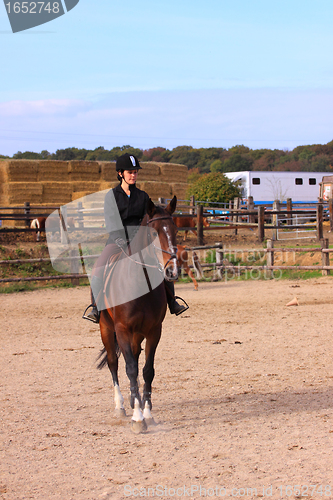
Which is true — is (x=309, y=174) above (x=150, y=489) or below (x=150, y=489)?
above

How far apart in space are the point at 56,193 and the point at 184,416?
2319 centimetres

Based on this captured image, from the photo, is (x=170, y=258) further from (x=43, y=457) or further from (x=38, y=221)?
(x=38, y=221)

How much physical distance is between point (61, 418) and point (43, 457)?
0.82m

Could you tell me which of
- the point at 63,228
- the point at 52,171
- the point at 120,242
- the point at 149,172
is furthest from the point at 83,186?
the point at 120,242

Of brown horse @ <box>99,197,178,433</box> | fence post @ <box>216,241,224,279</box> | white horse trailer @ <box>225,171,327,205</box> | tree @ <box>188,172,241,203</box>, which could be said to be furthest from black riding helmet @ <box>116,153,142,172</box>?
white horse trailer @ <box>225,171,327,205</box>

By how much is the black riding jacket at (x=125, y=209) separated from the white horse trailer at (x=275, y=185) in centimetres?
2964

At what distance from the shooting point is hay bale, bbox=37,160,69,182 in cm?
2636

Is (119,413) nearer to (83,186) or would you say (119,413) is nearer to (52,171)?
(83,186)

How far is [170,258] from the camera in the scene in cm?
359

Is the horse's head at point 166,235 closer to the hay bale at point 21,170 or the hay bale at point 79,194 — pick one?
the hay bale at point 79,194

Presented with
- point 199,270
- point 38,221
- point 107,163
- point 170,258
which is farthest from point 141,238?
point 107,163

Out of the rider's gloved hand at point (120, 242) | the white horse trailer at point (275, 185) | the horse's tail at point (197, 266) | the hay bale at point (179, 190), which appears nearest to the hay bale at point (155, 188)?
the hay bale at point (179, 190)

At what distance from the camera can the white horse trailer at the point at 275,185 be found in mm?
33906

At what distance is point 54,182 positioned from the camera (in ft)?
86.5
